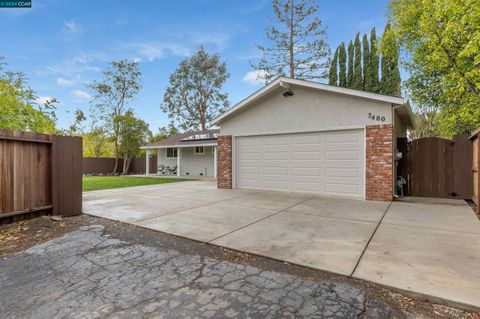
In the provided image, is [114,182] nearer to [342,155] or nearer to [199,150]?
[199,150]

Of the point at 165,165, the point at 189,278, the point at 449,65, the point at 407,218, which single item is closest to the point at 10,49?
the point at 165,165

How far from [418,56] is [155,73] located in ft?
72.2

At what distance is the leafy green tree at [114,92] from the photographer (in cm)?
2392

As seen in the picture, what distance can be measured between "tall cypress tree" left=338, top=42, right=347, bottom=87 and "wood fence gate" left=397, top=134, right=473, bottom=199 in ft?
47.6

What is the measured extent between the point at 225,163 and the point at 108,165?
16936 millimetres

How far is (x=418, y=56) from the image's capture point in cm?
1042

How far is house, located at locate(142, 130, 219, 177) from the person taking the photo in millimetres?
18719

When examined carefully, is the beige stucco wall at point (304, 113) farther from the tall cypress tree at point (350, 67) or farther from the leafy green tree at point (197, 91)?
the leafy green tree at point (197, 91)

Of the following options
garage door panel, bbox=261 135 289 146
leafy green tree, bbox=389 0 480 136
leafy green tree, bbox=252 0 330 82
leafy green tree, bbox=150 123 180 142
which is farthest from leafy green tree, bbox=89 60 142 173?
leafy green tree, bbox=389 0 480 136

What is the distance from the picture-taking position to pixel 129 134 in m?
22.3

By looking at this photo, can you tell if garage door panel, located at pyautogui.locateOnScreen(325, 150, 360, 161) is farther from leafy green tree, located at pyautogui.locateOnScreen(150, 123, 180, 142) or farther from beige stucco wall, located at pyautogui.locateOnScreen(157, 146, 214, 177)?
leafy green tree, located at pyautogui.locateOnScreen(150, 123, 180, 142)

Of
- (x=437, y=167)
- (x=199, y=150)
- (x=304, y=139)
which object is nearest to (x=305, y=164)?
(x=304, y=139)

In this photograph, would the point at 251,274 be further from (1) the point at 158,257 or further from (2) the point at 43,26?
(2) the point at 43,26

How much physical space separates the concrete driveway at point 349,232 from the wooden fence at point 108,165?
16.6m
